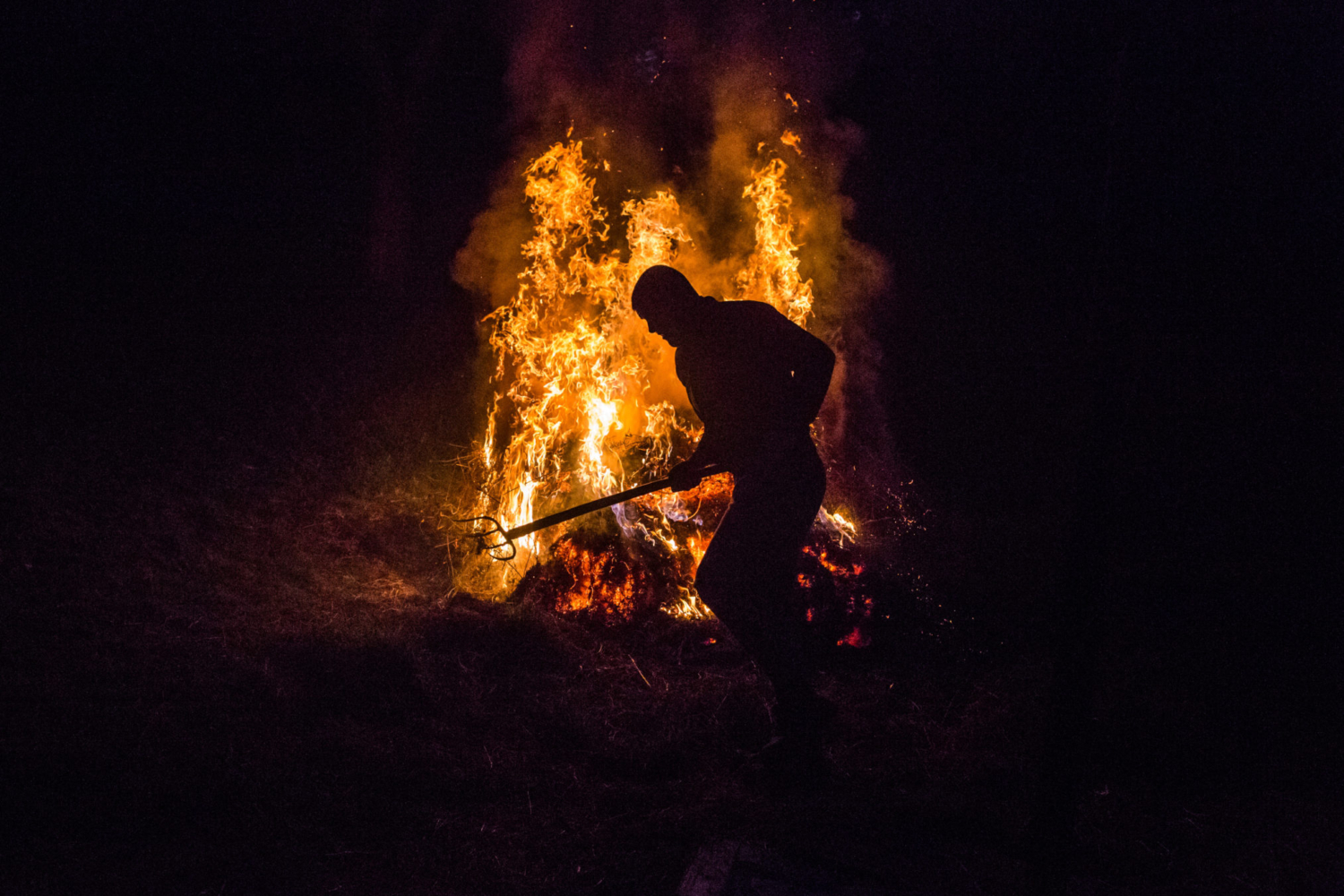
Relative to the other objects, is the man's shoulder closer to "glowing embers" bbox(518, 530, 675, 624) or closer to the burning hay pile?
the burning hay pile

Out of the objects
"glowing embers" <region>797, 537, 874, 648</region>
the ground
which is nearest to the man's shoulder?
"glowing embers" <region>797, 537, 874, 648</region>

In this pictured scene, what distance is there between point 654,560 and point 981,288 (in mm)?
8798

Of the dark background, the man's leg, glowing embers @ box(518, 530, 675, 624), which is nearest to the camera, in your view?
the man's leg

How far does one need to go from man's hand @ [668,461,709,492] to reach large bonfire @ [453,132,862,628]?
2.08 meters

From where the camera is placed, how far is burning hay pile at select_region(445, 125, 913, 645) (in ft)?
22.3

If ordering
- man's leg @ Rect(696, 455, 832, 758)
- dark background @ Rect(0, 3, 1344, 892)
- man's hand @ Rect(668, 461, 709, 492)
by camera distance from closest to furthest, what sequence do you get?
man's leg @ Rect(696, 455, 832, 758)
man's hand @ Rect(668, 461, 709, 492)
dark background @ Rect(0, 3, 1344, 892)

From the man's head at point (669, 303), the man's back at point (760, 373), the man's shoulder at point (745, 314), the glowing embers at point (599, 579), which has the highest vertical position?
the man's head at point (669, 303)

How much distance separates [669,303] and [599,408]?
2778 millimetres

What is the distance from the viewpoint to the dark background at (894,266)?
25.9ft

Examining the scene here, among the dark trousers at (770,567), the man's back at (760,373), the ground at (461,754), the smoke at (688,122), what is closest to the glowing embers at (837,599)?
the ground at (461,754)

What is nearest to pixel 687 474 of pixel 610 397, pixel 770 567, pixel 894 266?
pixel 770 567

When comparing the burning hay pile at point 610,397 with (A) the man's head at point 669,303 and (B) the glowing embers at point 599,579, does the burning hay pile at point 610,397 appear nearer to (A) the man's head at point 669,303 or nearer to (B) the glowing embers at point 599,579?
(B) the glowing embers at point 599,579

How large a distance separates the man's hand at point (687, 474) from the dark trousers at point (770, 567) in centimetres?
34

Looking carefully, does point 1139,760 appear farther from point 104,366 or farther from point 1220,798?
point 104,366
